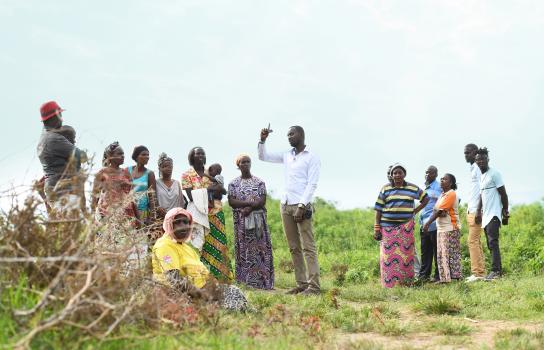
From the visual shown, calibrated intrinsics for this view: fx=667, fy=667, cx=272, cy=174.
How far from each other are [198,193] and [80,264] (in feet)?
18.2

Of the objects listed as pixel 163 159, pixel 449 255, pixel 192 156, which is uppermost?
pixel 192 156

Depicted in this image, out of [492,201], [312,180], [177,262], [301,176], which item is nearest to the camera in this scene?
[177,262]

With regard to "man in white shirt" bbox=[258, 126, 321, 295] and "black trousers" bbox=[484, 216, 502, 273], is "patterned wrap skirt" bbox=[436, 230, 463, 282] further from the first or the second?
"man in white shirt" bbox=[258, 126, 321, 295]

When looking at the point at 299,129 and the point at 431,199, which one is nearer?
the point at 299,129

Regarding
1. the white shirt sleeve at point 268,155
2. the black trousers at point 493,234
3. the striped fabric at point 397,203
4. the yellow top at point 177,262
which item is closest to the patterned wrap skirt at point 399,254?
the striped fabric at point 397,203

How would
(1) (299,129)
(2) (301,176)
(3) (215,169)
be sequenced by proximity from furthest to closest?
1. (3) (215,169)
2. (1) (299,129)
3. (2) (301,176)

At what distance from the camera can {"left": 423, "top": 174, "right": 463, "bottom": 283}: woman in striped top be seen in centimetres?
1121

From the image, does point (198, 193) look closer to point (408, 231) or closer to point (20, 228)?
point (408, 231)

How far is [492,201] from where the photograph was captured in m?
11.4

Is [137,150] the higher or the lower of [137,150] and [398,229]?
the higher

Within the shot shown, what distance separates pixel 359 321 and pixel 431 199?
18.2ft

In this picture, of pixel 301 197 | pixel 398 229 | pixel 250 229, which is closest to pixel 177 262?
pixel 301 197

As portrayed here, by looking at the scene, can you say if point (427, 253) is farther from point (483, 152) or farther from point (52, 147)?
point (52, 147)

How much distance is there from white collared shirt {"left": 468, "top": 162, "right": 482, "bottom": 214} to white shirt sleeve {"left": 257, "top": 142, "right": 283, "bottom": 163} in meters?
3.89
